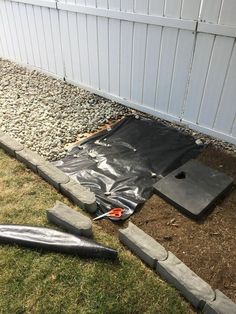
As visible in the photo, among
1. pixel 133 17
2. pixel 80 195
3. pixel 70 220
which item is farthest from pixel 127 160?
pixel 133 17

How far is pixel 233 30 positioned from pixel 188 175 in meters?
1.55

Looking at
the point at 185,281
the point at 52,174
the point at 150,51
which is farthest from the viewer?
the point at 150,51

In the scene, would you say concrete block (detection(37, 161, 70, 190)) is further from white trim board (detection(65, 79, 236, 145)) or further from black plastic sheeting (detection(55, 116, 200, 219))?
white trim board (detection(65, 79, 236, 145))

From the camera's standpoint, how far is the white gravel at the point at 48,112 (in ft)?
12.2

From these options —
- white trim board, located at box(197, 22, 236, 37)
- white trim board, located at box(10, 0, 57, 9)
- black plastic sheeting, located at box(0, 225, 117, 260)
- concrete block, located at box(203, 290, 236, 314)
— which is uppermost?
white trim board, located at box(197, 22, 236, 37)

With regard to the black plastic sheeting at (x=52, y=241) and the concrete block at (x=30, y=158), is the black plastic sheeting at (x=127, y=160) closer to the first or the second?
the concrete block at (x=30, y=158)

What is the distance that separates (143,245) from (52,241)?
73 cm

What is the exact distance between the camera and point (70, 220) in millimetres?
2398

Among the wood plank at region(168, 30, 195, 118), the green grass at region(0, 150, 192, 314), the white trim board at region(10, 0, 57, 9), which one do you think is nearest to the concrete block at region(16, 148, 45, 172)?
the green grass at region(0, 150, 192, 314)

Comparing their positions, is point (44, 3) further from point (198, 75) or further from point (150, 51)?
point (198, 75)

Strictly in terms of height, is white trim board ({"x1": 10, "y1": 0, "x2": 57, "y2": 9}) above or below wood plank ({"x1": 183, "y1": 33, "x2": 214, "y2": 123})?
above

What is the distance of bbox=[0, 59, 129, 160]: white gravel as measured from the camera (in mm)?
3725

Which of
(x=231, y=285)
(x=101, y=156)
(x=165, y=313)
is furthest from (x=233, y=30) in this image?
(x=165, y=313)

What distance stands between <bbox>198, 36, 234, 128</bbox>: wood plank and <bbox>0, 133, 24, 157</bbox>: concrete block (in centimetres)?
228
